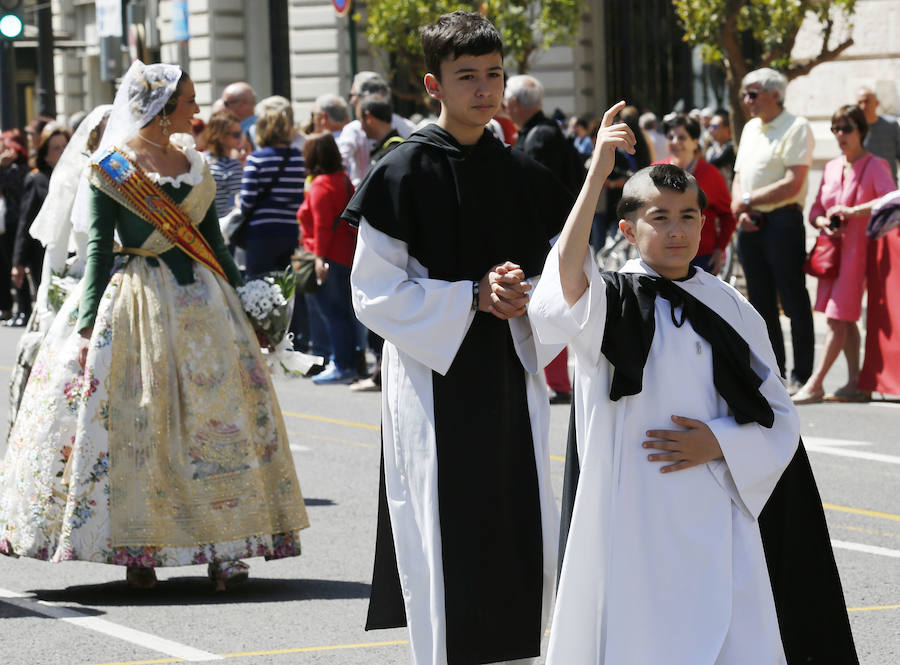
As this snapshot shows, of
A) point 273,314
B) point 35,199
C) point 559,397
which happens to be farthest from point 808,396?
point 35,199

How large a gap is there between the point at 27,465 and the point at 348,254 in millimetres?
6089

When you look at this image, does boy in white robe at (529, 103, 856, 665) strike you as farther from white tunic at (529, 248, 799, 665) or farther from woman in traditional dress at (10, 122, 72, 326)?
woman in traditional dress at (10, 122, 72, 326)

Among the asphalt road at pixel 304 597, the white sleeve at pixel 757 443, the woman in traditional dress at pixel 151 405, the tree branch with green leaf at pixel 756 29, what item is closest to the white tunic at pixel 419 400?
the white sleeve at pixel 757 443

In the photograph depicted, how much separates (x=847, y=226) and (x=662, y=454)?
7457 millimetres

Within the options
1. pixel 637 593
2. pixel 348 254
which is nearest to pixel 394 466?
pixel 637 593

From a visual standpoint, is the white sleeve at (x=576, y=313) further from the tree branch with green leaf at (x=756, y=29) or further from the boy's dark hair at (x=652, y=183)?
the tree branch with green leaf at (x=756, y=29)

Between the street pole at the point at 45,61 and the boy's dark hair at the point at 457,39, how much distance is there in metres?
16.5

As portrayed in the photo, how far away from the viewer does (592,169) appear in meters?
4.16

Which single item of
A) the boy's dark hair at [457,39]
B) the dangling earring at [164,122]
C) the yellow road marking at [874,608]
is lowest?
the yellow road marking at [874,608]

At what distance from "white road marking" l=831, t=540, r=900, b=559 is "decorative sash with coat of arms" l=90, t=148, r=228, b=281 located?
2823mm

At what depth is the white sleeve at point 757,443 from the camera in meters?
4.25

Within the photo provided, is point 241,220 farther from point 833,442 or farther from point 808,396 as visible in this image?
point 833,442

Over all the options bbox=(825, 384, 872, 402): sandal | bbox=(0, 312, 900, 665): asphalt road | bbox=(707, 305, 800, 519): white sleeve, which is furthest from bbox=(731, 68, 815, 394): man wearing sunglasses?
bbox=(707, 305, 800, 519): white sleeve

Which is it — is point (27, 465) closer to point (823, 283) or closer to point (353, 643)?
point (353, 643)
